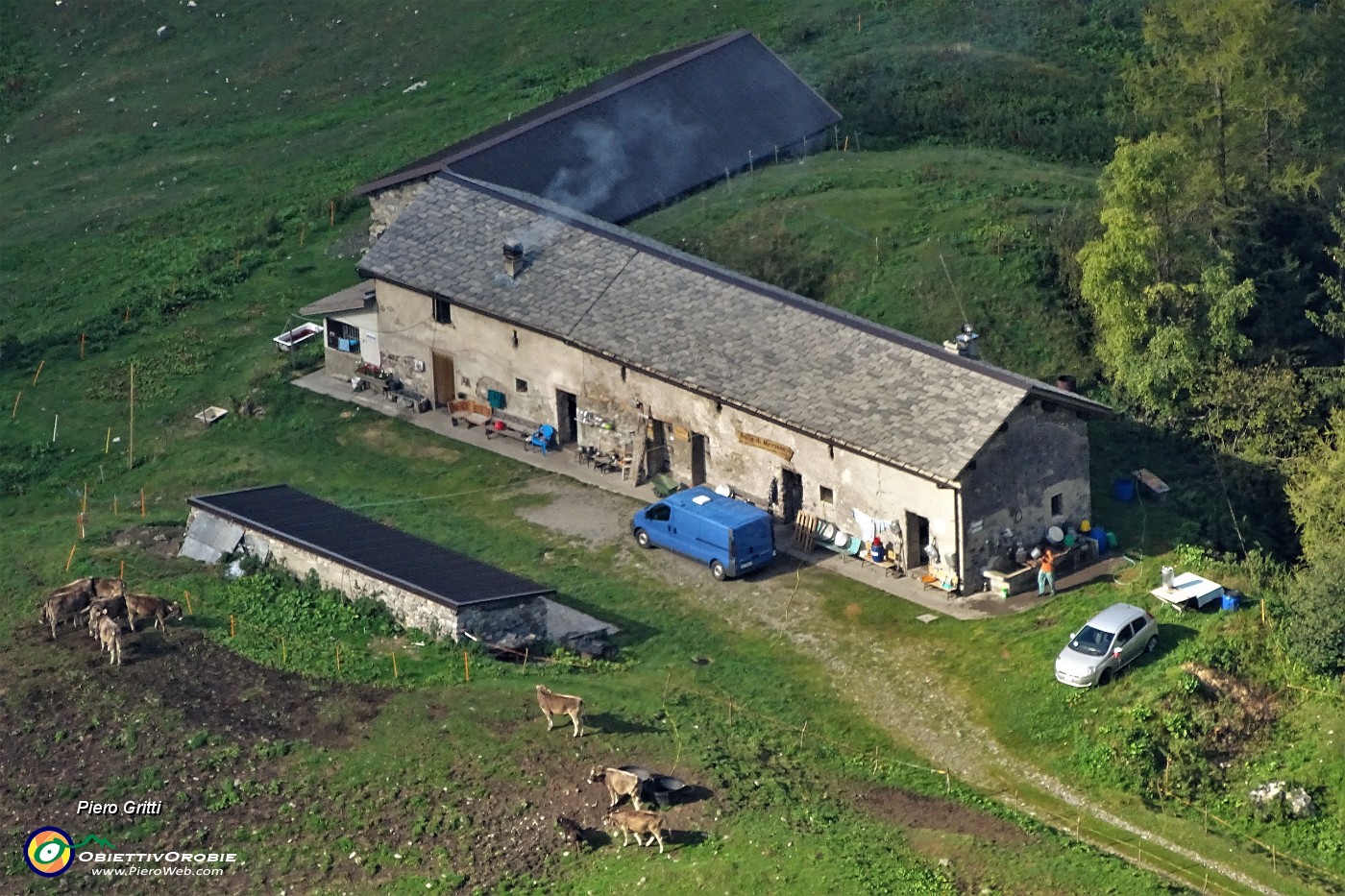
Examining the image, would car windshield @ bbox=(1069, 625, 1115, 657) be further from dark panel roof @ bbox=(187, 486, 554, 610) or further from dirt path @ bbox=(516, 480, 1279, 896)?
dark panel roof @ bbox=(187, 486, 554, 610)

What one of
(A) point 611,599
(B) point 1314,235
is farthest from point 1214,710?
(B) point 1314,235

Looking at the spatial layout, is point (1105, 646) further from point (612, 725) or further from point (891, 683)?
point (612, 725)

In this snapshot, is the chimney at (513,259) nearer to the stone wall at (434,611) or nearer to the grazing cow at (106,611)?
the stone wall at (434,611)

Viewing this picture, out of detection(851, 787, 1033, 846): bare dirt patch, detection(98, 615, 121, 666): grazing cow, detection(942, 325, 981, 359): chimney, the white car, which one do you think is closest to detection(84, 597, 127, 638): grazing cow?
detection(98, 615, 121, 666): grazing cow

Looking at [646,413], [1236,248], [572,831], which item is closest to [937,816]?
[572,831]

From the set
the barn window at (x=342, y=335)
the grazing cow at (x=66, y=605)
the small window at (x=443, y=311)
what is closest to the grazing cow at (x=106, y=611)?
the grazing cow at (x=66, y=605)
